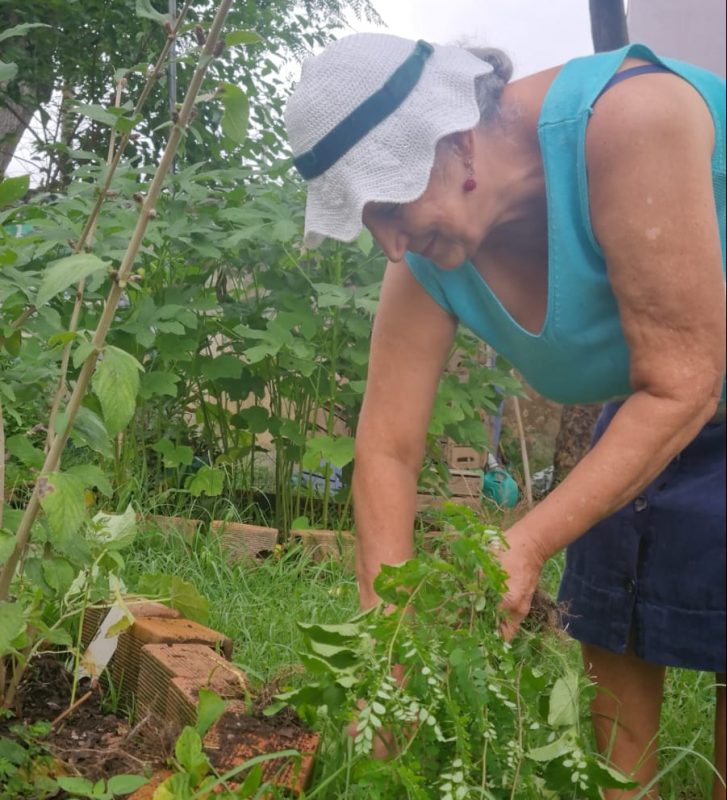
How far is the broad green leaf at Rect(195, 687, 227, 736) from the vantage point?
1013mm

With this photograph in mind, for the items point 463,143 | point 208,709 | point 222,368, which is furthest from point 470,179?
point 222,368

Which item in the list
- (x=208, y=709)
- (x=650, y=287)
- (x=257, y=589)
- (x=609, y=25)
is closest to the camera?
(x=650, y=287)

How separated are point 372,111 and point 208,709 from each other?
572 mm

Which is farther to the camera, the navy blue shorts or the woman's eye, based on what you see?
the navy blue shorts

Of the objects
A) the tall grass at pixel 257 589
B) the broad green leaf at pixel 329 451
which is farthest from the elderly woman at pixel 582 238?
the broad green leaf at pixel 329 451

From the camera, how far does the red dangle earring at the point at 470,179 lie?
2.86 feet

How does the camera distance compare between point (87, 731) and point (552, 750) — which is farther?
point (87, 731)

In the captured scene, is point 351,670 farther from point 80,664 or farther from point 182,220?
point 182,220

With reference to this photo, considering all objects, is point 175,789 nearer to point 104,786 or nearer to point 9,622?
point 104,786

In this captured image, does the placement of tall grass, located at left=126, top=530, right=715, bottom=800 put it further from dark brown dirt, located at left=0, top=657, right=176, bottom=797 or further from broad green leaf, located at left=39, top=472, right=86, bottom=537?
broad green leaf, located at left=39, top=472, right=86, bottom=537

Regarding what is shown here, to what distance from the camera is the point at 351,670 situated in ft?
2.87

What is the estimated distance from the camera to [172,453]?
2.32 metres

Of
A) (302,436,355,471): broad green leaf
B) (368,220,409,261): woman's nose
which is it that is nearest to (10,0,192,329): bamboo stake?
(368,220,409,261): woman's nose

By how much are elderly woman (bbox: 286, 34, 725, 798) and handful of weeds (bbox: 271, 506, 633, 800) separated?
0.04 m
